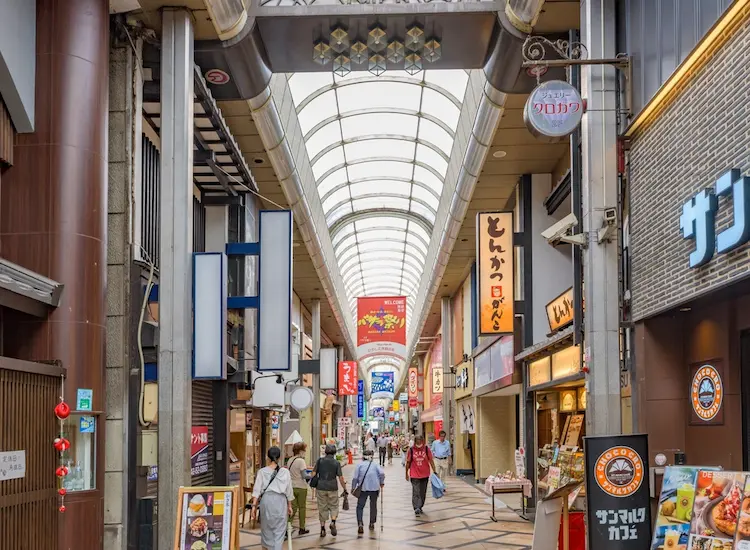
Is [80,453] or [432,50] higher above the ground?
[432,50]

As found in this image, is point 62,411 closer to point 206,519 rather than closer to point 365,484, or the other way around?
point 206,519

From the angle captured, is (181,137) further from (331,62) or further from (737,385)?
(737,385)

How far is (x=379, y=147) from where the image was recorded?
2083cm

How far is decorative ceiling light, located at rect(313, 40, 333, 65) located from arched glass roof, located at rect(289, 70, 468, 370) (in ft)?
15.6

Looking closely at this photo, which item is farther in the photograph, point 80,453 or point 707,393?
point 707,393

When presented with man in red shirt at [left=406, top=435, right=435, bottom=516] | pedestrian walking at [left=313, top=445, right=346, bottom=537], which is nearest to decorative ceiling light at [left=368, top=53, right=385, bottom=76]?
pedestrian walking at [left=313, top=445, right=346, bottom=537]

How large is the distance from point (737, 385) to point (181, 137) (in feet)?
19.4

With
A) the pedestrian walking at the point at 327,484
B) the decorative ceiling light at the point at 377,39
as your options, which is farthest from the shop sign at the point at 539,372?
the decorative ceiling light at the point at 377,39

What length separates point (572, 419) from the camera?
564 inches

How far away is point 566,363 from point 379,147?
30.2 feet

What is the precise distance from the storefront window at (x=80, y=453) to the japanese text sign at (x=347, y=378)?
28.7m

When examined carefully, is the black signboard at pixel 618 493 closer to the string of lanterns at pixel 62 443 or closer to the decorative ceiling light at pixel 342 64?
the string of lanterns at pixel 62 443

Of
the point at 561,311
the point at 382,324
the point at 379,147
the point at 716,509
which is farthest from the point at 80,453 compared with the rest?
the point at 382,324

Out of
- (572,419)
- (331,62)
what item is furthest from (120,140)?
(572,419)
